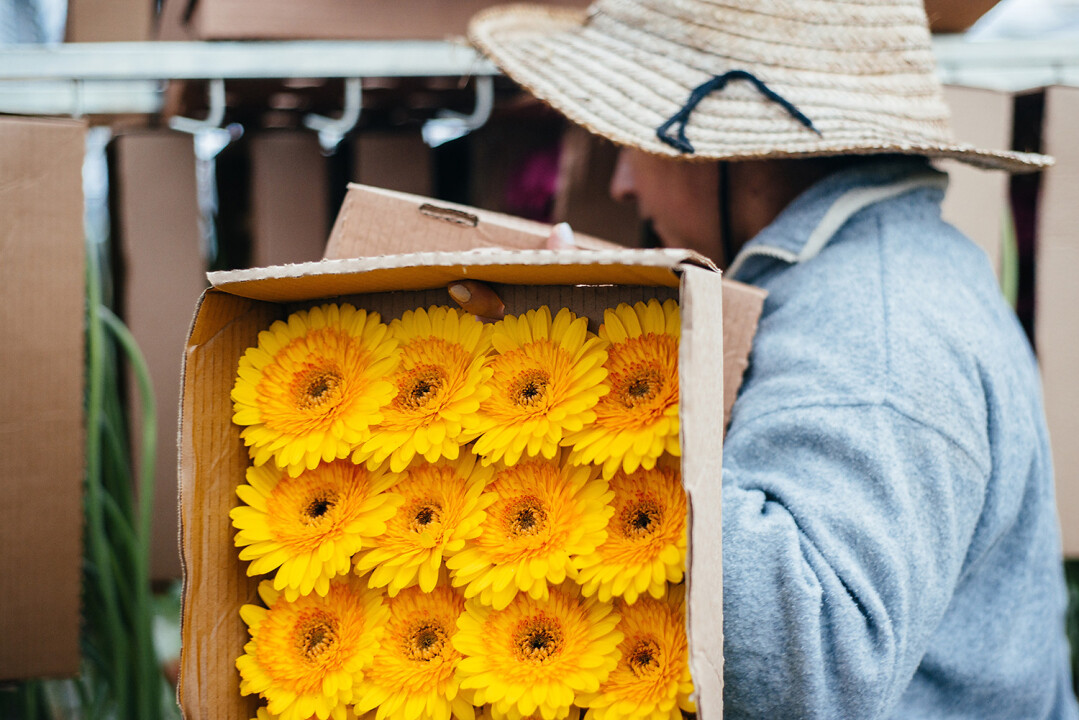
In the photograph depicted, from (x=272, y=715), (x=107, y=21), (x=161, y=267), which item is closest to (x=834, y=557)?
(x=272, y=715)

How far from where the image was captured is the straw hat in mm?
682

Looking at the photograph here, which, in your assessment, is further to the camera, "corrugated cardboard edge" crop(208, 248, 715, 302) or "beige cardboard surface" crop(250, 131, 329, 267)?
"beige cardboard surface" crop(250, 131, 329, 267)

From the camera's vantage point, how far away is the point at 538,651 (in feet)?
1.39

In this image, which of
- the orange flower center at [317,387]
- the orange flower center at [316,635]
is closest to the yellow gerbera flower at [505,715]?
the orange flower center at [316,635]

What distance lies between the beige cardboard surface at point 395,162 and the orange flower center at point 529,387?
735 mm

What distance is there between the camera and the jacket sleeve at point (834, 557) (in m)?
0.50

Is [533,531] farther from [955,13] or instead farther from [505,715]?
[955,13]

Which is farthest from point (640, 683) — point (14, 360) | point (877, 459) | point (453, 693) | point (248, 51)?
point (248, 51)

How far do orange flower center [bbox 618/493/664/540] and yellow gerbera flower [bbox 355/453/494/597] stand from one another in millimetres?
81

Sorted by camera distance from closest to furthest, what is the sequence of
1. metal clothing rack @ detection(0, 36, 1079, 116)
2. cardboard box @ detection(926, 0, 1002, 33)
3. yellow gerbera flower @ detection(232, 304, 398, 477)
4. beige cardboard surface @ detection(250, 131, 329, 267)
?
yellow gerbera flower @ detection(232, 304, 398, 477) < metal clothing rack @ detection(0, 36, 1079, 116) < cardboard box @ detection(926, 0, 1002, 33) < beige cardboard surface @ detection(250, 131, 329, 267)

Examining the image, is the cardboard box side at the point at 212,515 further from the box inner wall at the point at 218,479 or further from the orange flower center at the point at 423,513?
the orange flower center at the point at 423,513

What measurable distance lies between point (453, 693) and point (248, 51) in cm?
74

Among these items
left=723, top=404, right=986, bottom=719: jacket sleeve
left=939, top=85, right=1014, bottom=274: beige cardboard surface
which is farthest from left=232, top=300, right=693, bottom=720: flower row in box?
left=939, top=85, right=1014, bottom=274: beige cardboard surface

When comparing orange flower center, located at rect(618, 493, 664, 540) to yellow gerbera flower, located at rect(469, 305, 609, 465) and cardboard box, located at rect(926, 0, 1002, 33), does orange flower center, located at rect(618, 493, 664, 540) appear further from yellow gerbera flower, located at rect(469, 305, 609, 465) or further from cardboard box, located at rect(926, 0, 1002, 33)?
cardboard box, located at rect(926, 0, 1002, 33)
